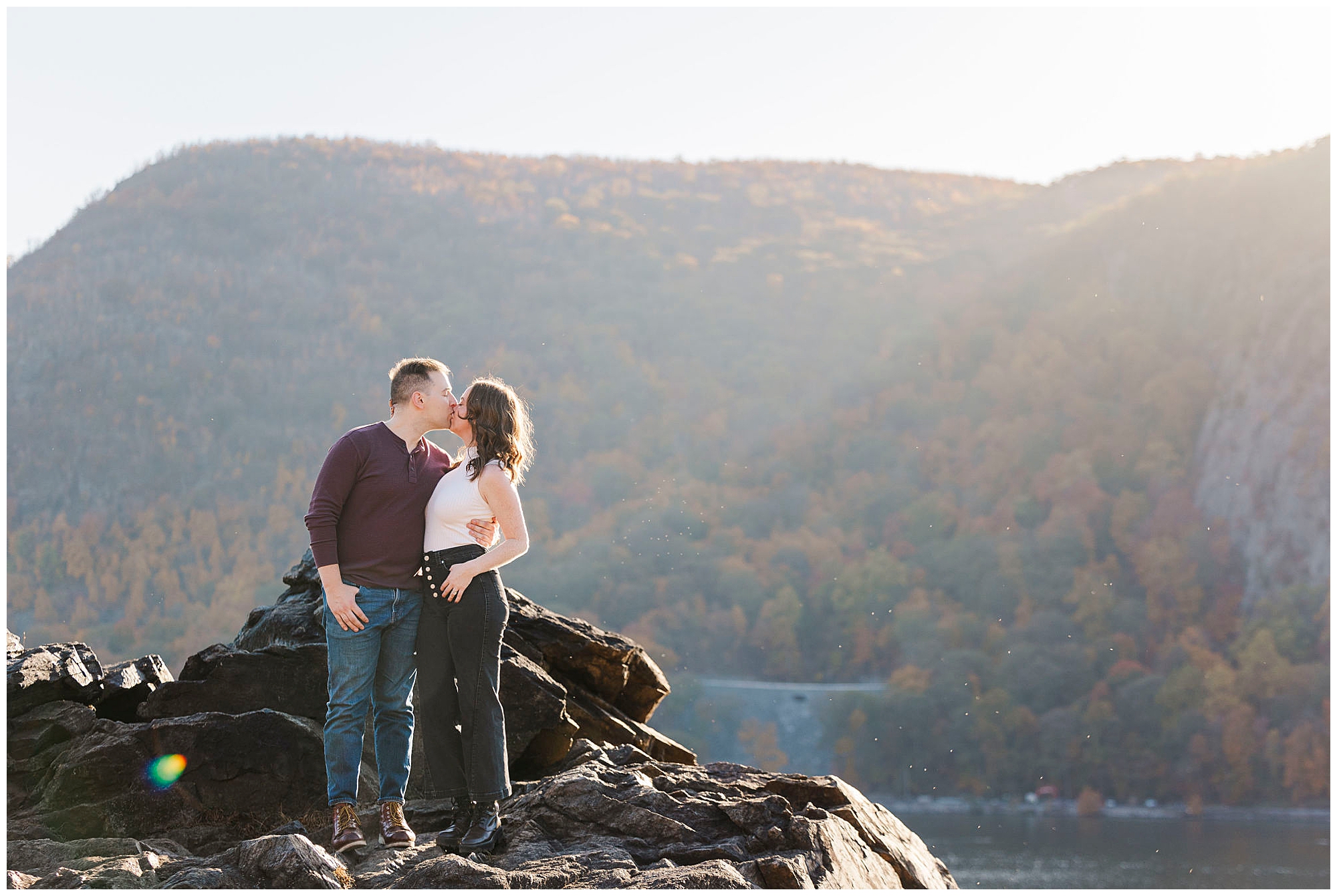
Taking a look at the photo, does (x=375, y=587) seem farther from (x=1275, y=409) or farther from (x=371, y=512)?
(x=1275, y=409)

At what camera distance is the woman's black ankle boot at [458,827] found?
4.23 m

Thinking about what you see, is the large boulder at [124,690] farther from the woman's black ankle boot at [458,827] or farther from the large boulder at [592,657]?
the woman's black ankle boot at [458,827]

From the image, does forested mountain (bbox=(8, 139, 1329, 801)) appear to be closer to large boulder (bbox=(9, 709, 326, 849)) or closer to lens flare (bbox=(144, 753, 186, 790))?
large boulder (bbox=(9, 709, 326, 849))

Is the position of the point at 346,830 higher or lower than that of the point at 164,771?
higher

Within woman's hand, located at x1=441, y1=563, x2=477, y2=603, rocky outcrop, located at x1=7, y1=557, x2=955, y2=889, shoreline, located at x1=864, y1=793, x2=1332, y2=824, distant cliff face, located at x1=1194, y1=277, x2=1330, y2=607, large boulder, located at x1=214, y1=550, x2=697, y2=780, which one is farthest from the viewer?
distant cliff face, located at x1=1194, y1=277, x2=1330, y2=607

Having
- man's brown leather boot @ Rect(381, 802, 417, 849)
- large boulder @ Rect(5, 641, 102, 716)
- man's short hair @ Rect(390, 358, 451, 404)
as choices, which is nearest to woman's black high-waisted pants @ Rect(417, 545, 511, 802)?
man's brown leather boot @ Rect(381, 802, 417, 849)

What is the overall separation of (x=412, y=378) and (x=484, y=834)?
184cm

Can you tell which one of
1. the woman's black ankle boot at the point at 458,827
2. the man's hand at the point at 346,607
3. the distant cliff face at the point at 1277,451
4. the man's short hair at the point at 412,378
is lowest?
the distant cliff face at the point at 1277,451

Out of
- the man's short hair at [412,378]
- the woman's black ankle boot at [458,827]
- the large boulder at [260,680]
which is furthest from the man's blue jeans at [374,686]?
the large boulder at [260,680]

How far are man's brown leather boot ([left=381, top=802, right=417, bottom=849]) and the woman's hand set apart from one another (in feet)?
2.98

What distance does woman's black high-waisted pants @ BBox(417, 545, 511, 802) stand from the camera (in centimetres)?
420

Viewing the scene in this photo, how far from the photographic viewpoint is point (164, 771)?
5129 millimetres

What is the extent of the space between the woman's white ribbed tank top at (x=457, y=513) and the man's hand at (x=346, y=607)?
1.11 feet

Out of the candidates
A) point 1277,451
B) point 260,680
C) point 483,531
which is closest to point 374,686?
point 483,531
